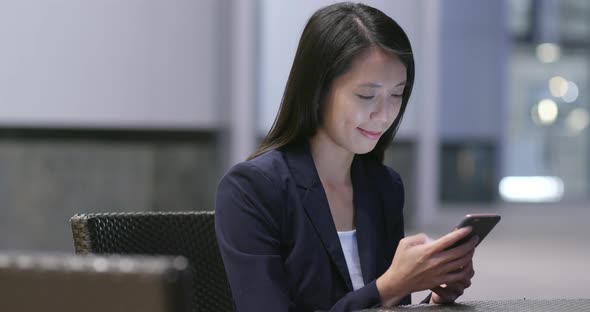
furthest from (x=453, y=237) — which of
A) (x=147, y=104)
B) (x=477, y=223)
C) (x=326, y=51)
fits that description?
(x=147, y=104)

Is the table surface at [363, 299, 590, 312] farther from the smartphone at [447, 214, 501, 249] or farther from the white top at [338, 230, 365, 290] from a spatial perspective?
the white top at [338, 230, 365, 290]

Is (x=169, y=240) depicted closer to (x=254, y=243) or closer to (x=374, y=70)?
(x=254, y=243)

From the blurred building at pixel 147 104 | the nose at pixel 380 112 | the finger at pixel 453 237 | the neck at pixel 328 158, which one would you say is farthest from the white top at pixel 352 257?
the blurred building at pixel 147 104

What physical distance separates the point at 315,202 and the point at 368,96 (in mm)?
196

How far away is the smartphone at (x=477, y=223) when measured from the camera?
3.98 ft

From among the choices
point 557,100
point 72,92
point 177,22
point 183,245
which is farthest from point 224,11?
point 557,100

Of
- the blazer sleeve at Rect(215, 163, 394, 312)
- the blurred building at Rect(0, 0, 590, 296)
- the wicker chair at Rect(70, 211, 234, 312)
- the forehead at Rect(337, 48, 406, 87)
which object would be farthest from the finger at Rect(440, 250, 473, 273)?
the blurred building at Rect(0, 0, 590, 296)

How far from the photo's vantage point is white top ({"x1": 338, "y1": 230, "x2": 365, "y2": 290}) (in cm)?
154

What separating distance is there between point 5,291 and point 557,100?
10904 millimetres

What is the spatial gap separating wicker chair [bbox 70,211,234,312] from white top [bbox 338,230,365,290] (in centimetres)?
26

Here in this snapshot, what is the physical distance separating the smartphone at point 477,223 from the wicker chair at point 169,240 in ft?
1.81

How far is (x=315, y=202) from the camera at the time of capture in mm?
1501

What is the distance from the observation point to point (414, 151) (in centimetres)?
703

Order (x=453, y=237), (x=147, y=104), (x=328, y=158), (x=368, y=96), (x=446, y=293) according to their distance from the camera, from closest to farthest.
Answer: (x=453, y=237) → (x=446, y=293) → (x=368, y=96) → (x=328, y=158) → (x=147, y=104)
